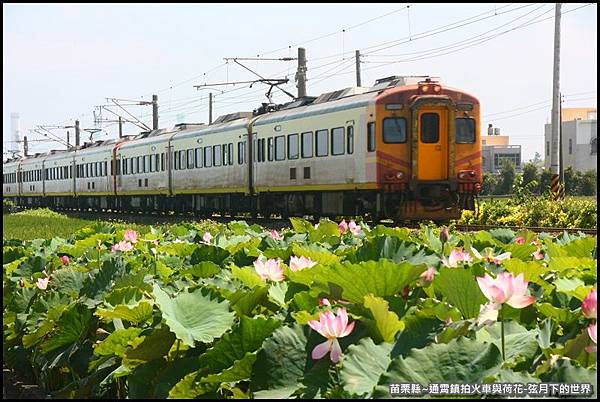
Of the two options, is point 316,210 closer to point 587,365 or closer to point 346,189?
point 346,189

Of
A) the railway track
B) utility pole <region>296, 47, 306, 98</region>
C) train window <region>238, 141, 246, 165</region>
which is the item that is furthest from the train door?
utility pole <region>296, 47, 306, 98</region>

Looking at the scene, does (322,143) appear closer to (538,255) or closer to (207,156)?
(207,156)

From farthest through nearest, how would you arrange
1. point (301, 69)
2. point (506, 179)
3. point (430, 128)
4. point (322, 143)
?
point (506, 179) < point (301, 69) < point (322, 143) < point (430, 128)

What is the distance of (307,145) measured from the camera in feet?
Answer: 68.1

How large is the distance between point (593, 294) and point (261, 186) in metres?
21.3

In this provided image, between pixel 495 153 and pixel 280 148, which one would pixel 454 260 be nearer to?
pixel 280 148

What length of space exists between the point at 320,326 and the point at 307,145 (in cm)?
1860

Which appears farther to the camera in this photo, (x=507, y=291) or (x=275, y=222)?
(x=275, y=222)

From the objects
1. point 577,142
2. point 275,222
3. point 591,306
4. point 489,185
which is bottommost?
point 275,222

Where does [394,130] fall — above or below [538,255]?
above

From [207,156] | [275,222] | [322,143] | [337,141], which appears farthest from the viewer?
[207,156]

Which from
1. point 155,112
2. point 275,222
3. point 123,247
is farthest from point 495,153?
point 123,247

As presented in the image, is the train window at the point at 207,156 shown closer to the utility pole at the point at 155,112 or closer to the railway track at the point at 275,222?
the railway track at the point at 275,222

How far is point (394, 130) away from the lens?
60.7 feet
